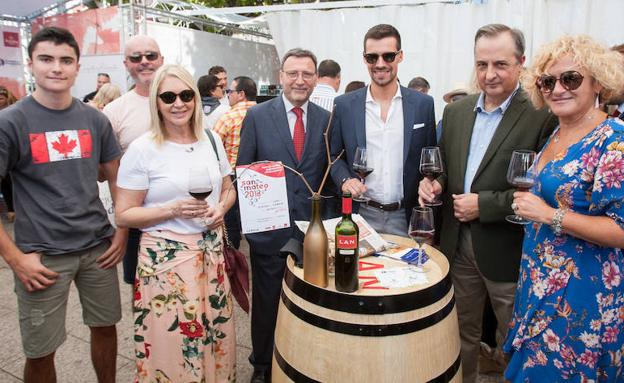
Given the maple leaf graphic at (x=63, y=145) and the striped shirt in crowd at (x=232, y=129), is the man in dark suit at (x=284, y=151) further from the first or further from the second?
the striped shirt in crowd at (x=232, y=129)

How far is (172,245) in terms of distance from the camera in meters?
2.14

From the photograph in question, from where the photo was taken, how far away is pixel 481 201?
84.4 inches

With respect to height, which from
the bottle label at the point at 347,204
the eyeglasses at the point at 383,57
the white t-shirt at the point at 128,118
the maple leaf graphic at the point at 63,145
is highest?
the eyeglasses at the point at 383,57

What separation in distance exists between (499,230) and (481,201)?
0.21 m

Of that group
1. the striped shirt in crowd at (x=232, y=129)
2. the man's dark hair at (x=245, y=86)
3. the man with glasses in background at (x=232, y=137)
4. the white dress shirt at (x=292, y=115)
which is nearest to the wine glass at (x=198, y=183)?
the white dress shirt at (x=292, y=115)

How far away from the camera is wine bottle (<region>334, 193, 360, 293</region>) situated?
1.56 m

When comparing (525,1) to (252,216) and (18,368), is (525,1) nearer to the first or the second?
(252,216)

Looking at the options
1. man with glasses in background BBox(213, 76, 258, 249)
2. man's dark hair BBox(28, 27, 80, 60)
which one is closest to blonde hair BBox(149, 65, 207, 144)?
man's dark hair BBox(28, 27, 80, 60)

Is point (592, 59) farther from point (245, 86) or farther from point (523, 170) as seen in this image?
point (245, 86)

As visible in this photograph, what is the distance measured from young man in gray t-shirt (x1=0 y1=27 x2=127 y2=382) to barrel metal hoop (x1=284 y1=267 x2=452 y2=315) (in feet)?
4.38

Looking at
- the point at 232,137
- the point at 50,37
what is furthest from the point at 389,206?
the point at 232,137

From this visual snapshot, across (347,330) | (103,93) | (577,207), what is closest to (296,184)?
(347,330)

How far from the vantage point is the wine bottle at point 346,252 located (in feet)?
5.11

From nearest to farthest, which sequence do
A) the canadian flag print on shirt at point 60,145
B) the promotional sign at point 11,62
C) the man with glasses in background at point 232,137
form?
the canadian flag print on shirt at point 60,145 < the man with glasses in background at point 232,137 < the promotional sign at point 11,62
